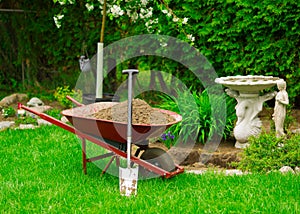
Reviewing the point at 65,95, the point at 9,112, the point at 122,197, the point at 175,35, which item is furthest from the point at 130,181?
the point at 65,95

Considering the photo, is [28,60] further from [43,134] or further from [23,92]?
[43,134]

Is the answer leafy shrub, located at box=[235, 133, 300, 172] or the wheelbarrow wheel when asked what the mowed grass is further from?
leafy shrub, located at box=[235, 133, 300, 172]

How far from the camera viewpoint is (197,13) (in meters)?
7.40

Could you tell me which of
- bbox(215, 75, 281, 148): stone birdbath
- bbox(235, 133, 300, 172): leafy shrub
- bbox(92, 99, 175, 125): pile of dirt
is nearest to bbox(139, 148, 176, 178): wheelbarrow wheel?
bbox(92, 99, 175, 125): pile of dirt

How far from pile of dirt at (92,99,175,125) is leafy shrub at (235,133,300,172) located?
35.6 inches

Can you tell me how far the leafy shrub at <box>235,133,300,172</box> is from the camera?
486 cm

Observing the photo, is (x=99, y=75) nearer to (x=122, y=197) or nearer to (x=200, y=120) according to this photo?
(x=200, y=120)

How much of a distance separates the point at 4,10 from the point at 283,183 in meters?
6.50

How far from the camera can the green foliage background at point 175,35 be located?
6879mm

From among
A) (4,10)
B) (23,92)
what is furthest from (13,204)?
(4,10)

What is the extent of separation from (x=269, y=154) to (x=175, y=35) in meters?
3.24

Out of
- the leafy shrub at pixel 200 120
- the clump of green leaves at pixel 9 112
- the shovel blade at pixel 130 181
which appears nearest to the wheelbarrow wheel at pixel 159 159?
the shovel blade at pixel 130 181

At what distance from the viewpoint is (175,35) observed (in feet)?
25.5

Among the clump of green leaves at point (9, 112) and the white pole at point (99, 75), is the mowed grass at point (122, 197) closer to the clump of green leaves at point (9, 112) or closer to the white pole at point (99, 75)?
the white pole at point (99, 75)
